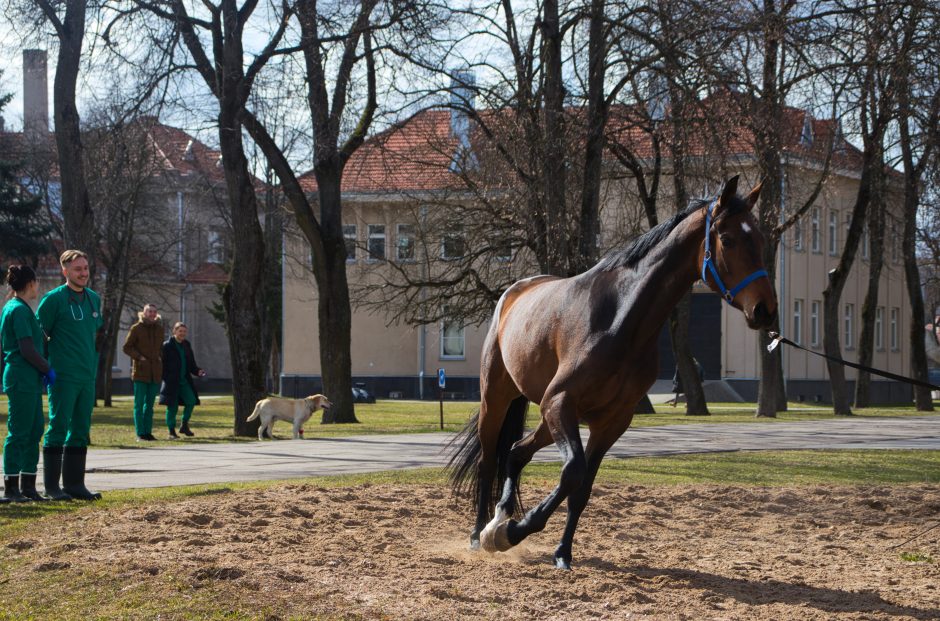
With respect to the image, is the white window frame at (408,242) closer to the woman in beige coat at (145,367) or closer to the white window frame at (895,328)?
the woman in beige coat at (145,367)

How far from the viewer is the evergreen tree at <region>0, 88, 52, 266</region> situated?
120ft

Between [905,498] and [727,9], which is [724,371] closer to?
[727,9]

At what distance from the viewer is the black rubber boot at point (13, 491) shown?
1055 centimetres

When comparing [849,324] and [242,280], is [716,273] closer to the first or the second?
[242,280]

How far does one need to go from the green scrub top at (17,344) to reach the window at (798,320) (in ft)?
148

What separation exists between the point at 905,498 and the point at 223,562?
6590 mm

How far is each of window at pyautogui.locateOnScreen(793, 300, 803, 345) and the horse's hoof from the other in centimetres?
4694

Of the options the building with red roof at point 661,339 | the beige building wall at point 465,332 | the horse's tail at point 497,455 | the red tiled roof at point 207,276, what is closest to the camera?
the horse's tail at point 497,455

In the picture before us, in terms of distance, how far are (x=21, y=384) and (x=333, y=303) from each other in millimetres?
16104

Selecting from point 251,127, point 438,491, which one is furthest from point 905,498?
point 251,127

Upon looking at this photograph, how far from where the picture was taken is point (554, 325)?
25.5ft

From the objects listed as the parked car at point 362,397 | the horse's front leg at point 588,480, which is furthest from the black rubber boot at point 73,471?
the parked car at point 362,397

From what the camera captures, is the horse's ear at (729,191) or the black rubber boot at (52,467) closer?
the horse's ear at (729,191)

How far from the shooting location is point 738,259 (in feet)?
22.4
